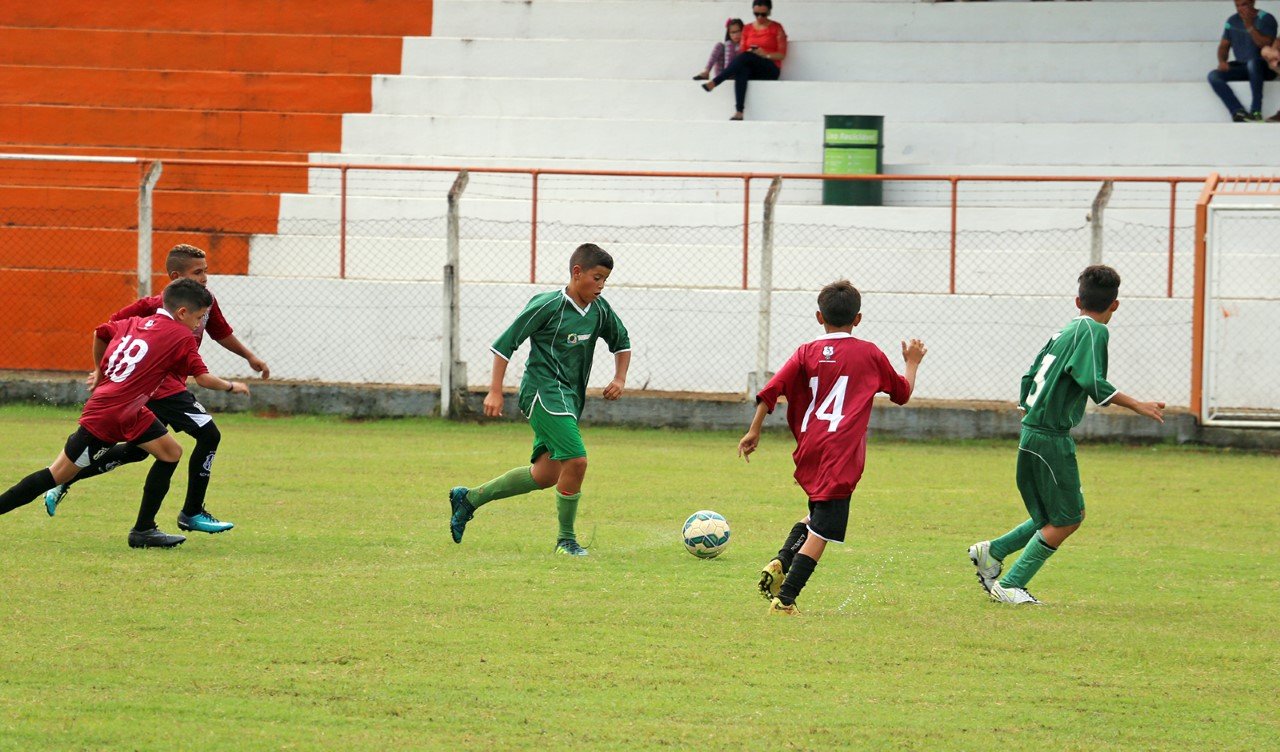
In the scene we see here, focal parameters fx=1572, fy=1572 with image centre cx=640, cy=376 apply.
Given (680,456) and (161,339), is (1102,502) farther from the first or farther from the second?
(161,339)

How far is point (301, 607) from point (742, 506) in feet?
14.2

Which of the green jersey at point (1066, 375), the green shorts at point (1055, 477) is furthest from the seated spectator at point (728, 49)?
the green shorts at point (1055, 477)

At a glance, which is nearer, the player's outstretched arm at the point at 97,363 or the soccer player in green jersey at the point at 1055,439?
the soccer player in green jersey at the point at 1055,439

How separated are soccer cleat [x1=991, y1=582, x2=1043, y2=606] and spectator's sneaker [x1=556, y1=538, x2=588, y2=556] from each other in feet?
6.82

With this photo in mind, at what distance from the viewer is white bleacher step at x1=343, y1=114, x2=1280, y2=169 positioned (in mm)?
17797

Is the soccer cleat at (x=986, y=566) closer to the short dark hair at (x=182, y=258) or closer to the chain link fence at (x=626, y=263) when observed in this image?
the short dark hair at (x=182, y=258)

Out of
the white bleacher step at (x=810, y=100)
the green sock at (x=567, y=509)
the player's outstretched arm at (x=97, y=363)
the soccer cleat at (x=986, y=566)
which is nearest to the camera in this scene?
the soccer cleat at (x=986, y=566)

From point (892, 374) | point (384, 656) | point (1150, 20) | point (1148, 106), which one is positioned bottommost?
point (384, 656)

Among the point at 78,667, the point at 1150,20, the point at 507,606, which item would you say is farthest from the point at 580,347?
the point at 1150,20

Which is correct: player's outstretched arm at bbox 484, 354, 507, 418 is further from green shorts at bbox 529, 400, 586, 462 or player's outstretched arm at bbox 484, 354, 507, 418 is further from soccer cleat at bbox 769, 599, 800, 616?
soccer cleat at bbox 769, 599, 800, 616

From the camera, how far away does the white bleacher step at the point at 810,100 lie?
61.8ft

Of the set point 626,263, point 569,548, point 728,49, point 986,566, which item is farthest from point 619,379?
point 728,49

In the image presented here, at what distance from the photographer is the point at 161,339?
25.5ft

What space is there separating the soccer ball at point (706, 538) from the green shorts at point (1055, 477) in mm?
1643
